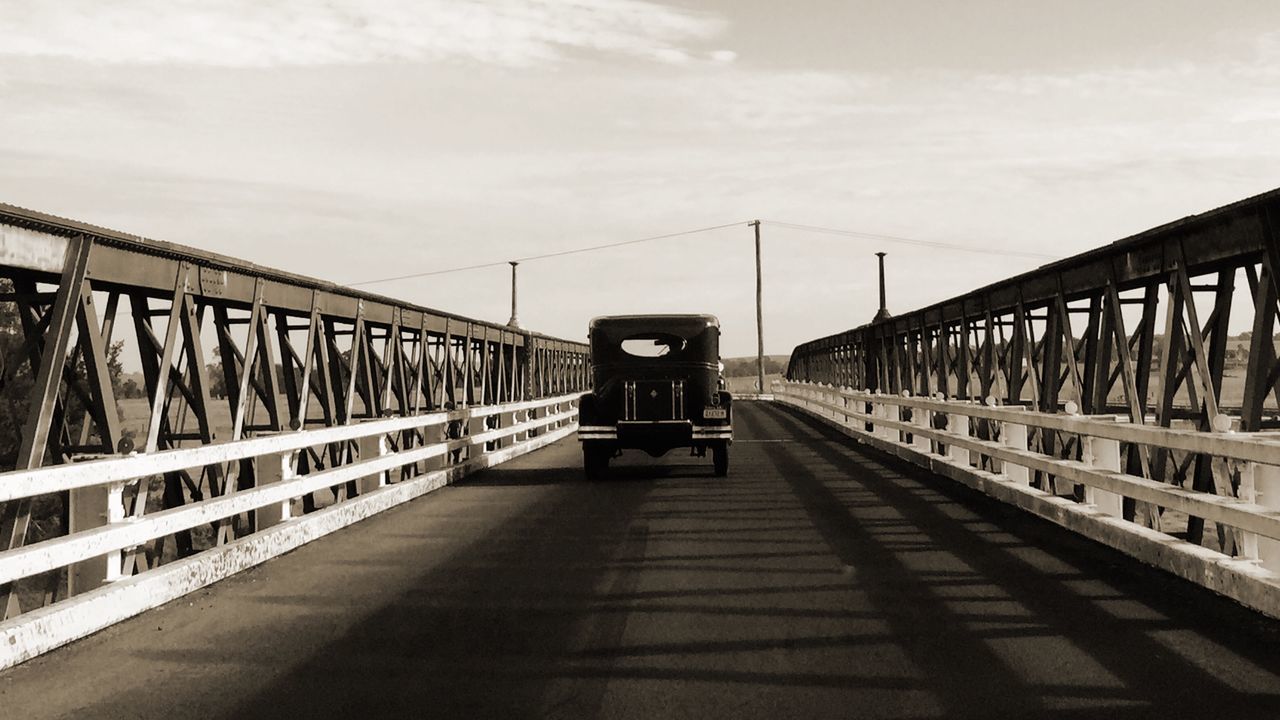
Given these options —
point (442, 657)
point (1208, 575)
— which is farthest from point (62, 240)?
point (1208, 575)

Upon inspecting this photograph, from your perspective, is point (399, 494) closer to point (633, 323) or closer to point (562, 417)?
point (633, 323)

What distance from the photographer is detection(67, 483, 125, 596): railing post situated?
7.66 m

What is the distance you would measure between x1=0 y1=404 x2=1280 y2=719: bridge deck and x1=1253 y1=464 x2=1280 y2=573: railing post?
36cm

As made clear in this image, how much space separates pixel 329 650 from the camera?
21.9 feet

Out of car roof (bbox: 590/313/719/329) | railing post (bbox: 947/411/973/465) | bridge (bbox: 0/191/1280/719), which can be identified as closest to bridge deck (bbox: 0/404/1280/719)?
bridge (bbox: 0/191/1280/719)

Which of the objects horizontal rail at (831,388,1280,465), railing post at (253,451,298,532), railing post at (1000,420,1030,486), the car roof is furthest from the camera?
the car roof

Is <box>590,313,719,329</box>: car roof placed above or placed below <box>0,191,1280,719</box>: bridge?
above

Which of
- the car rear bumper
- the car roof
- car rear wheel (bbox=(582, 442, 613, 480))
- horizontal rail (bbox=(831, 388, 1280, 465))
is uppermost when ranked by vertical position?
the car roof

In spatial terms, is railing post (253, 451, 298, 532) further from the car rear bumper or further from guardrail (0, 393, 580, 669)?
the car rear bumper

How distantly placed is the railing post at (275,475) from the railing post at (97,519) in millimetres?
2788

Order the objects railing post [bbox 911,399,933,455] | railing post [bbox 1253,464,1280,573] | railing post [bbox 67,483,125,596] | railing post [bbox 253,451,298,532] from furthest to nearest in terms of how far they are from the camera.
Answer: railing post [bbox 911,399,933,455], railing post [bbox 253,451,298,532], railing post [bbox 67,483,125,596], railing post [bbox 1253,464,1280,573]

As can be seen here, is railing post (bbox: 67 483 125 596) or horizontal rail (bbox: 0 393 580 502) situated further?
railing post (bbox: 67 483 125 596)

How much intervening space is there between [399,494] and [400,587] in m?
6.11

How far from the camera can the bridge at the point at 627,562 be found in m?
5.79
